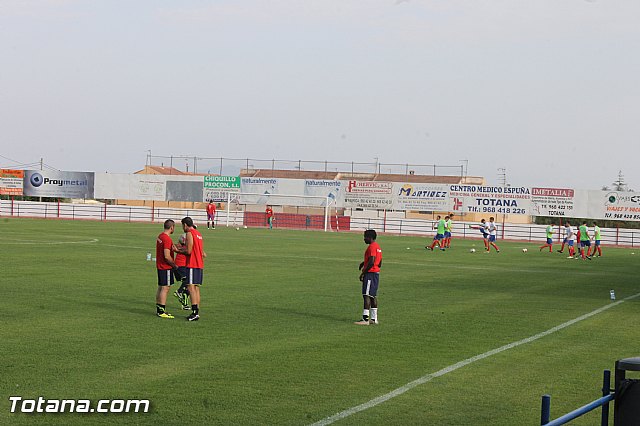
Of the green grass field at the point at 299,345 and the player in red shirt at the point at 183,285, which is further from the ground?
the player in red shirt at the point at 183,285

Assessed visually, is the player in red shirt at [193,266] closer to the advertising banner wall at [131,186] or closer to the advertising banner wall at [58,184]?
the advertising banner wall at [131,186]

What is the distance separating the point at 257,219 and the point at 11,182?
2434 centimetres

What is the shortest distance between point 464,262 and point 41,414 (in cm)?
2958

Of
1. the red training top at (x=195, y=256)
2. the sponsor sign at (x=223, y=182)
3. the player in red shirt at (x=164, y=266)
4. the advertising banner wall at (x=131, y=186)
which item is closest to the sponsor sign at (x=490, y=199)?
the sponsor sign at (x=223, y=182)

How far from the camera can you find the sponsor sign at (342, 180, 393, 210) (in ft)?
252

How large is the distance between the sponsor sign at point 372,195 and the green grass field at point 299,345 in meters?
48.7

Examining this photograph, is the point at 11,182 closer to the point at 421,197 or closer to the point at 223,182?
the point at 223,182

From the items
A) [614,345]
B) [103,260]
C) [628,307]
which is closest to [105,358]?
[614,345]

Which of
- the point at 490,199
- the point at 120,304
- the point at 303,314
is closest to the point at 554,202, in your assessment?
the point at 490,199

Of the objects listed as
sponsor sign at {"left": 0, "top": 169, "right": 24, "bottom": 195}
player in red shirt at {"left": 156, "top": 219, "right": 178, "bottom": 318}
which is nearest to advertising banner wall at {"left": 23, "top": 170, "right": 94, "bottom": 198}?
sponsor sign at {"left": 0, "top": 169, "right": 24, "bottom": 195}

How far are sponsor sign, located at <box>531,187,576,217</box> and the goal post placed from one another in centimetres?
1636

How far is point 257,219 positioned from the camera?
74.5m

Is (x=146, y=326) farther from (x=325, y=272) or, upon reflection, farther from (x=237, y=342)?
(x=325, y=272)

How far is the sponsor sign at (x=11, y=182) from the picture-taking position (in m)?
83.1
